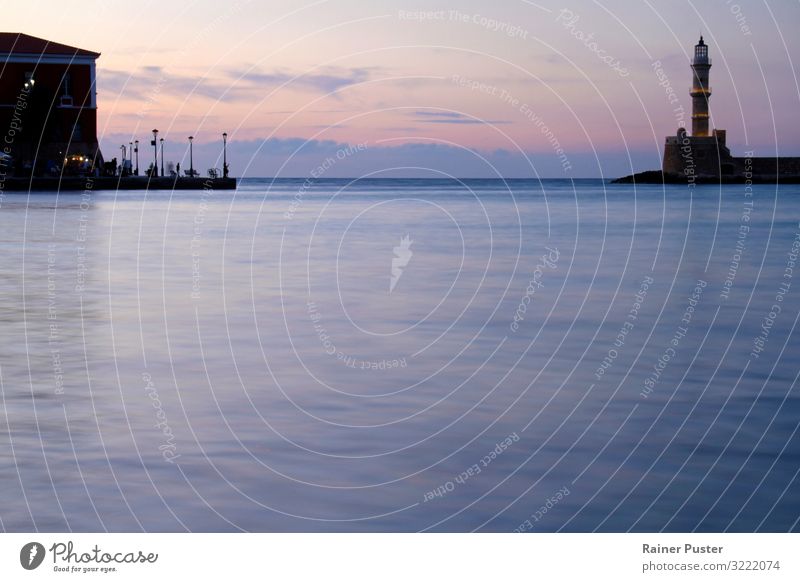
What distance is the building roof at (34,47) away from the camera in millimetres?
79375

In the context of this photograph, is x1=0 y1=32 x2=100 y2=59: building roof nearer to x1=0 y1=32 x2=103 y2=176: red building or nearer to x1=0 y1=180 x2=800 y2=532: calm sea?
x1=0 y1=32 x2=103 y2=176: red building

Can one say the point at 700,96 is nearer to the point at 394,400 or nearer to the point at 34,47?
the point at 34,47

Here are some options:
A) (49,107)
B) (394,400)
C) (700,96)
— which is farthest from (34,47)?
(394,400)

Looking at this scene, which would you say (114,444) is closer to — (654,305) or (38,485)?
(38,485)

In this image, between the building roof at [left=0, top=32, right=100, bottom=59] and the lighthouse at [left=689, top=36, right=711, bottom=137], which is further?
the lighthouse at [left=689, top=36, right=711, bottom=137]

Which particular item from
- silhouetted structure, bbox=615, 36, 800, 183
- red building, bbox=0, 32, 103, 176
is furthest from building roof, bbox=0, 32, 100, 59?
silhouetted structure, bbox=615, 36, 800, 183

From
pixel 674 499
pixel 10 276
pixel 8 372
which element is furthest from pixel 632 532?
pixel 10 276

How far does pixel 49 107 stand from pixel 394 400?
71497 millimetres

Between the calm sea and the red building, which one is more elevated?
the red building

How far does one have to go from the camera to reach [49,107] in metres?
78.2

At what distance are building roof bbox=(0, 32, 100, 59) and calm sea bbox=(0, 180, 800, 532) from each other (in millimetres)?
57359

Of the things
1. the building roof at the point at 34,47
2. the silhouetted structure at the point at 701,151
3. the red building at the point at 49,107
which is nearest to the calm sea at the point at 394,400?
the red building at the point at 49,107

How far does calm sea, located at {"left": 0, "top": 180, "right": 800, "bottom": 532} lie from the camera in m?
7.79

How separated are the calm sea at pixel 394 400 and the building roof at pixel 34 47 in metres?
57.4
